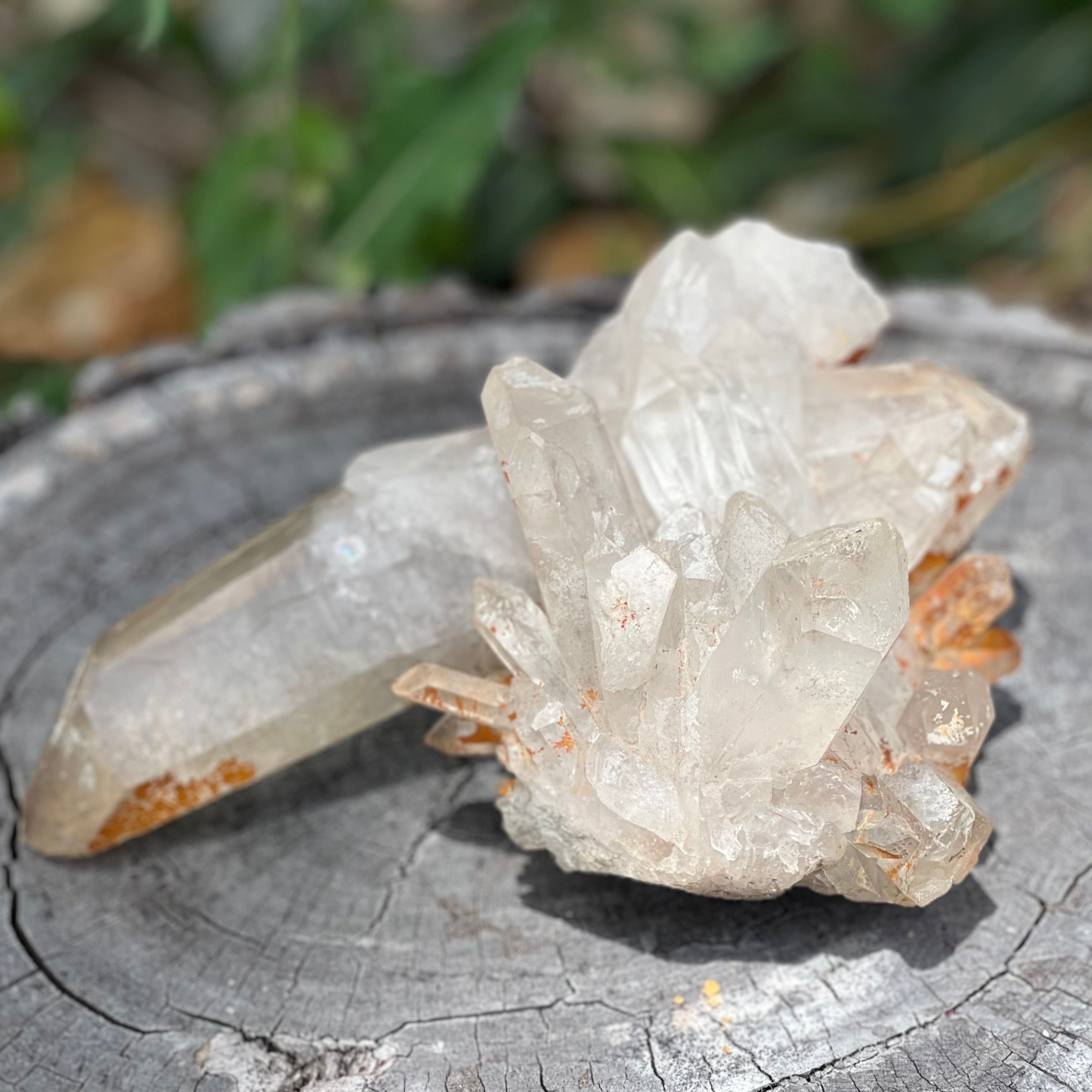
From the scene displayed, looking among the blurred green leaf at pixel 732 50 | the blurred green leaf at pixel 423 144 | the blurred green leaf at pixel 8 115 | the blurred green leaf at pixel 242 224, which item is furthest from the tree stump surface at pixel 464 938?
the blurred green leaf at pixel 732 50

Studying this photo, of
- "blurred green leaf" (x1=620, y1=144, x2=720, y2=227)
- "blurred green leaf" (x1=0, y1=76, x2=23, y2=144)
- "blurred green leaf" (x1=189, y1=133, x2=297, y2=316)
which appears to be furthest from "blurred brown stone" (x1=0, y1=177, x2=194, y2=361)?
"blurred green leaf" (x1=620, y1=144, x2=720, y2=227)

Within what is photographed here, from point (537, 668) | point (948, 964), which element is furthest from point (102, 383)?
point (948, 964)

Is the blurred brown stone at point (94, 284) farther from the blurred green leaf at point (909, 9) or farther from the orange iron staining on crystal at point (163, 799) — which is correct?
the orange iron staining on crystal at point (163, 799)

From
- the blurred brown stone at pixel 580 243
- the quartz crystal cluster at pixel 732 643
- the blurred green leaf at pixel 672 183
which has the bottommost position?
the blurred brown stone at pixel 580 243

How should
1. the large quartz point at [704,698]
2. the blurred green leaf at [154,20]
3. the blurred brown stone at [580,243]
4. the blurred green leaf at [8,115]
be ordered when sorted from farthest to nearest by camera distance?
the blurred brown stone at [580,243], the blurred green leaf at [8,115], the blurred green leaf at [154,20], the large quartz point at [704,698]

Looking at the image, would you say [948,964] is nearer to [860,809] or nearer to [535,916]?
[860,809]

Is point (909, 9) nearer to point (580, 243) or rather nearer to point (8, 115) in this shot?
point (580, 243)

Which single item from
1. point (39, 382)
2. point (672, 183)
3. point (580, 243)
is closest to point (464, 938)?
point (39, 382)
